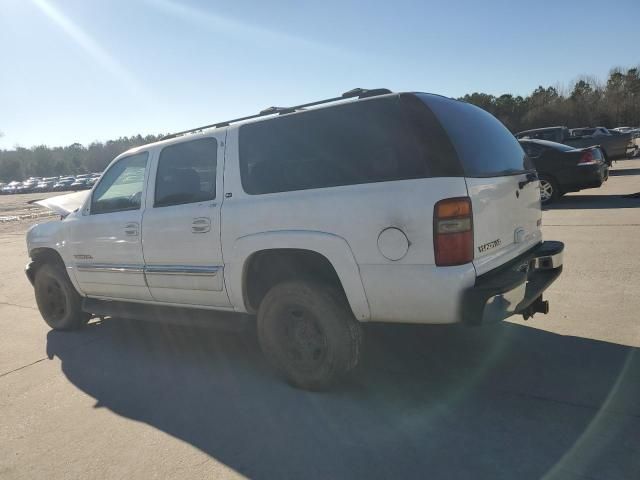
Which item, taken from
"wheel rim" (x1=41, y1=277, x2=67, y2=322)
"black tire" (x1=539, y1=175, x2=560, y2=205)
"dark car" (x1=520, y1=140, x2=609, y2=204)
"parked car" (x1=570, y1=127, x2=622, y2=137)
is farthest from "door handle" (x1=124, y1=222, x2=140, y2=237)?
"parked car" (x1=570, y1=127, x2=622, y2=137)

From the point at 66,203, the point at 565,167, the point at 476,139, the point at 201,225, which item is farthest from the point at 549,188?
the point at 66,203

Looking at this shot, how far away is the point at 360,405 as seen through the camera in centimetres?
329

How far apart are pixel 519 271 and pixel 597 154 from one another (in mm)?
9714

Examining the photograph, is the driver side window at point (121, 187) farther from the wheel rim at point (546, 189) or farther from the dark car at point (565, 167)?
the wheel rim at point (546, 189)

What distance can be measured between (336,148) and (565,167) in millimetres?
9647

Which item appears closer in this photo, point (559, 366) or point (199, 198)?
point (559, 366)

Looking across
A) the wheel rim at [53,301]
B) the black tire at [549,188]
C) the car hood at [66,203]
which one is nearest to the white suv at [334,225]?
the car hood at [66,203]

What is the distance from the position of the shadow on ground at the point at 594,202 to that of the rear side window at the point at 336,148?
356 inches

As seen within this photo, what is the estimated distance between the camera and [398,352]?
4133mm

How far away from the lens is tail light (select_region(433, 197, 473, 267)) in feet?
9.25

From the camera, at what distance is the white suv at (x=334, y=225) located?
114 inches

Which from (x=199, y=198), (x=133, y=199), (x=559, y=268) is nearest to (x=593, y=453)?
(x=559, y=268)

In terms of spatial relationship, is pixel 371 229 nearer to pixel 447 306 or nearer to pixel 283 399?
pixel 447 306

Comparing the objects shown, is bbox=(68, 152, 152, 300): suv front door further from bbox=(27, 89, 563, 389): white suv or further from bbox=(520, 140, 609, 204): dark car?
bbox=(520, 140, 609, 204): dark car
